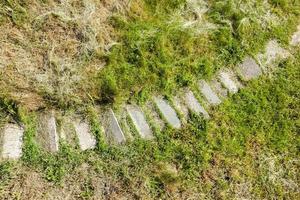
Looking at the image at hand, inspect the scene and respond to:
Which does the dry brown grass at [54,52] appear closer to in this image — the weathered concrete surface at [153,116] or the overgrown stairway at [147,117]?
the overgrown stairway at [147,117]

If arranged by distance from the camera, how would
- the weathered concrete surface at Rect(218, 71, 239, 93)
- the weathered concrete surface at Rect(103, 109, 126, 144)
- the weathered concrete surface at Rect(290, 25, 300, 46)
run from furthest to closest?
1. the weathered concrete surface at Rect(290, 25, 300, 46)
2. the weathered concrete surface at Rect(218, 71, 239, 93)
3. the weathered concrete surface at Rect(103, 109, 126, 144)

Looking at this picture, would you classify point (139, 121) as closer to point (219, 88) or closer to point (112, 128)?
point (112, 128)

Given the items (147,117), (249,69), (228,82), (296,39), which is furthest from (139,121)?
(296,39)

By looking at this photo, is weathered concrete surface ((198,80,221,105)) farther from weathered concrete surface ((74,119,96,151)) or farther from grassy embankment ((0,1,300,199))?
weathered concrete surface ((74,119,96,151))

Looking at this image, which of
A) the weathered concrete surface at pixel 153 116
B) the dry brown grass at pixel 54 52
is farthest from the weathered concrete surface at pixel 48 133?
the weathered concrete surface at pixel 153 116

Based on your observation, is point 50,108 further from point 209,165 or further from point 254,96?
point 254,96

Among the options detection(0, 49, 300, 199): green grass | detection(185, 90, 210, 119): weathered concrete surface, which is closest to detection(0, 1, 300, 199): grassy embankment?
detection(0, 49, 300, 199): green grass
